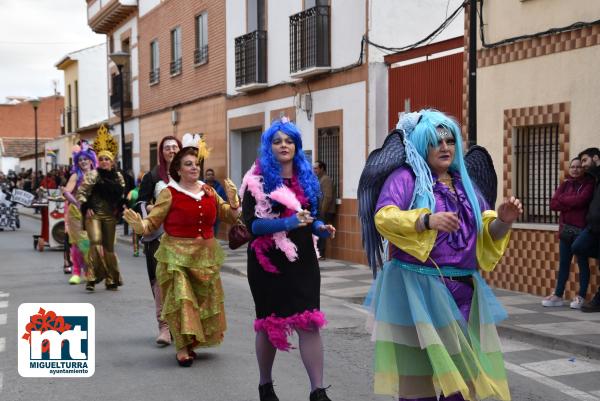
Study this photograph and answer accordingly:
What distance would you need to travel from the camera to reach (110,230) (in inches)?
460

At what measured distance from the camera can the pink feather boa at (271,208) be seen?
5945 mm

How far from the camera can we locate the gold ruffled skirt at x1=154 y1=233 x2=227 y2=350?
720 cm

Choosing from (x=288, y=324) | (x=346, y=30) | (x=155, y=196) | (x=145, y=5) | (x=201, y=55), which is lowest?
(x=288, y=324)

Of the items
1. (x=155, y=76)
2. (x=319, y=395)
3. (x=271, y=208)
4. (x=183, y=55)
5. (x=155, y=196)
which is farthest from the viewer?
(x=155, y=76)

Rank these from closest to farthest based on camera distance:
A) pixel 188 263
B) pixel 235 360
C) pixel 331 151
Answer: pixel 188 263 → pixel 235 360 → pixel 331 151

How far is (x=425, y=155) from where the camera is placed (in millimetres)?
4715

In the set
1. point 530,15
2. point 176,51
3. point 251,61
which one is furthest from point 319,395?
point 176,51

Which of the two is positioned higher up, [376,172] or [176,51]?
[176,51]

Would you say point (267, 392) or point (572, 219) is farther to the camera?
point (572, 219)

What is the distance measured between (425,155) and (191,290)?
314cm

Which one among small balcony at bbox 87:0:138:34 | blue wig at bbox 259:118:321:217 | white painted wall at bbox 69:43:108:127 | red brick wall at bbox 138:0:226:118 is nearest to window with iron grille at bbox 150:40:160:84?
red brick wall at bbox 138:0:226:118

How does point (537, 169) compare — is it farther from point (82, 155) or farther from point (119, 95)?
point (119, 95)

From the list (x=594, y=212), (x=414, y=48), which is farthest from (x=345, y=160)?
(x=594, y=212)

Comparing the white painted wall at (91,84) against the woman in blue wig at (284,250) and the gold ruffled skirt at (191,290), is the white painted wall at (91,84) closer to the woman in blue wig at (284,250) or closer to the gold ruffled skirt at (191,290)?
the gold ruffled skirt at (191,290)
